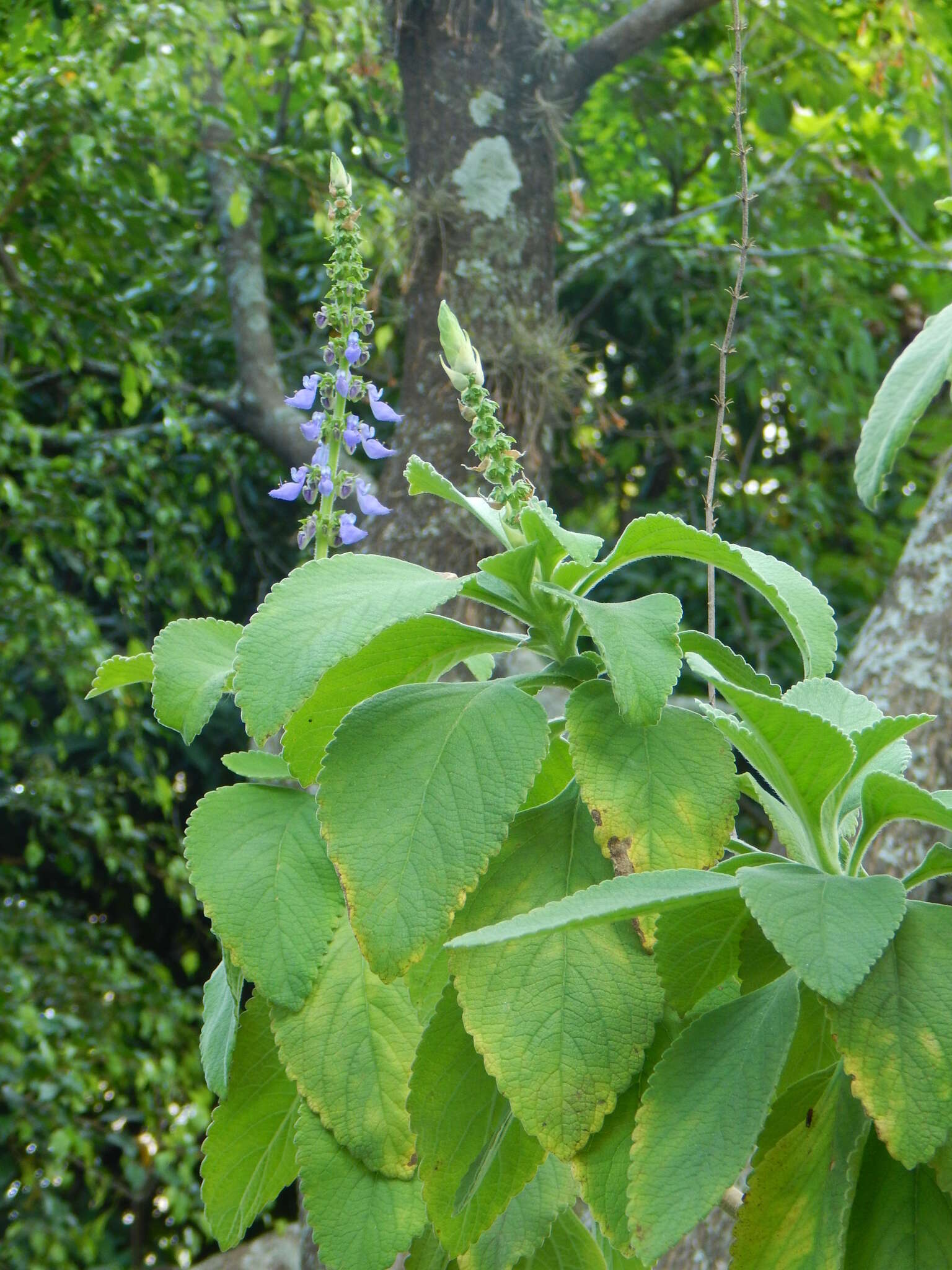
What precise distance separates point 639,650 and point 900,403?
0.77 feet

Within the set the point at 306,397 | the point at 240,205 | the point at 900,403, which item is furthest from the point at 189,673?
the point at 240,205

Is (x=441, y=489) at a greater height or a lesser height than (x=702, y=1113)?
greater

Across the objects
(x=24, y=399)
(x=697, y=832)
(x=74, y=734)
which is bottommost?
(x=74, y=734)

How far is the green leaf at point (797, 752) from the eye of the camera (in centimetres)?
47

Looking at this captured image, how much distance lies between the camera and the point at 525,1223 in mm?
567

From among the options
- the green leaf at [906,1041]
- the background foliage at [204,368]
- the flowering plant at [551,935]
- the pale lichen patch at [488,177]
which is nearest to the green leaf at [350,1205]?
the flowering plant at [551,935]

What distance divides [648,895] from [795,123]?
16.6 ft

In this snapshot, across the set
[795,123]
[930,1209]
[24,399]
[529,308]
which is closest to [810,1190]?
[930,1209]

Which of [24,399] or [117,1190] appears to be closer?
[117,1190]

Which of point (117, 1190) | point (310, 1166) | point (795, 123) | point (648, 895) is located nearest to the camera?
point (648, 895)

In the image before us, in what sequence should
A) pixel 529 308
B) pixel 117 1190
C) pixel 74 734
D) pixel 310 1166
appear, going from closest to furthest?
pixel 310 1166 < pixel 529 308 < pixel 117 1190 < pixel 74 734

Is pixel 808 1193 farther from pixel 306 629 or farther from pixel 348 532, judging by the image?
pixel 348 532

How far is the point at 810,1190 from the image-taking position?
0.47 meters

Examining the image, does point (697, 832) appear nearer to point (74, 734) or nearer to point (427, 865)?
point (427, 865)
